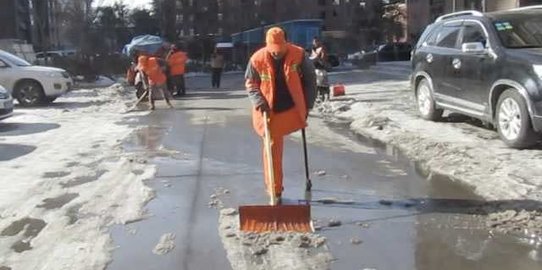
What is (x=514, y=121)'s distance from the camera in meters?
9.40

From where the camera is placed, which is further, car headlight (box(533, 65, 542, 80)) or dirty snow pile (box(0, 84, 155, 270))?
car headlight (box(533, 65, 542, 80))

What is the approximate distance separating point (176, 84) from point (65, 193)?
588 inches

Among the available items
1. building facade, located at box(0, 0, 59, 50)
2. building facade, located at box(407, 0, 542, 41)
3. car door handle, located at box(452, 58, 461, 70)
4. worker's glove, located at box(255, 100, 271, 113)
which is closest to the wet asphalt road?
worker's glove, located at box(255, 100, 271, 113)

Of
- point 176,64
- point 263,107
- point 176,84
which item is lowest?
point 176,84

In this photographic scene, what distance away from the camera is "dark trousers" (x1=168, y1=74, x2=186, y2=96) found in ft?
73.6

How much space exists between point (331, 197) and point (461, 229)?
5.20 ft

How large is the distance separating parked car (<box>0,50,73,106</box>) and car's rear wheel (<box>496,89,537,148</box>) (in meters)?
13.8

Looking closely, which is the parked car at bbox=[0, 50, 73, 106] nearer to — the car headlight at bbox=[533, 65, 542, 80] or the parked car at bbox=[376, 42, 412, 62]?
the car headlight at bbox=[533, 65, 542, 80]

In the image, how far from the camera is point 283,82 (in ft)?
22.3

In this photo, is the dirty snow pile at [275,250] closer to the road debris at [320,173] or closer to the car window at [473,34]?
the road debris at [320,173]

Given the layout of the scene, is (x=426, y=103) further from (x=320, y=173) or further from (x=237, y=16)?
(x=237, y=16)

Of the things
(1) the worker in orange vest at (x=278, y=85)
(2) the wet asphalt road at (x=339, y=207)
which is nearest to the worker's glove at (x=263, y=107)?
(1) the worker in orange vest at (x=278, y=85)

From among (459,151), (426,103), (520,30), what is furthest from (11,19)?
(459,151)

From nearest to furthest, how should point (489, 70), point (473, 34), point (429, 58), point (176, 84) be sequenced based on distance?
point (489, 70)
point (473, 34)
point (429, 58)
point (176, 84)
